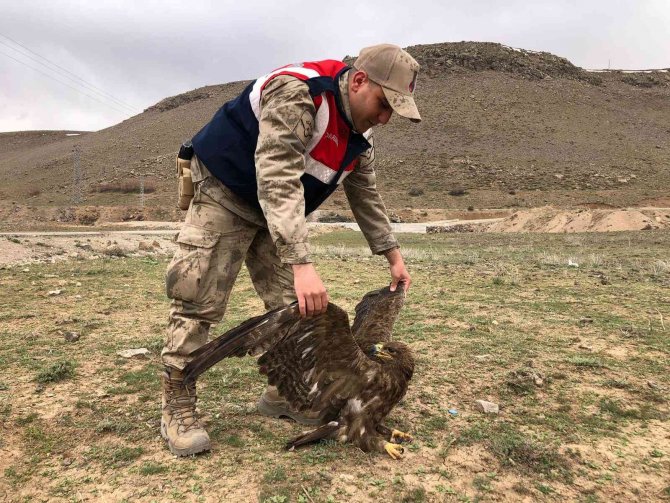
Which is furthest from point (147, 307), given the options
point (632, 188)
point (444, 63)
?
point (444, 63)

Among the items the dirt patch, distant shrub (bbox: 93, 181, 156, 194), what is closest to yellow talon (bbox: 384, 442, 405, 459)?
the dirt patch

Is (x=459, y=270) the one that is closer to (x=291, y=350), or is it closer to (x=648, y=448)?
(x=648, y=448)

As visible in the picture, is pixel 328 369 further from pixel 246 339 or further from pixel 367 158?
pixel 367 158

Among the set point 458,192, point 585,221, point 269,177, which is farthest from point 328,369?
point 458,192

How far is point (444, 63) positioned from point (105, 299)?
77266 millimetres

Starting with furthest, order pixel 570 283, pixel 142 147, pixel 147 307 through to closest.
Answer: pixel 142 147
pixel 570 283
pixel 147 307

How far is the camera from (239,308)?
22.6 feet

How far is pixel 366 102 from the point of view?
268cm

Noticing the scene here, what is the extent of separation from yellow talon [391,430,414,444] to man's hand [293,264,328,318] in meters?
1.04

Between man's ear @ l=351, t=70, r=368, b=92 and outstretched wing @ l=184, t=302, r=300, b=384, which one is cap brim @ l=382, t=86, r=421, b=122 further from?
outstretched wing @ l=184, t=302, r=300, b=384

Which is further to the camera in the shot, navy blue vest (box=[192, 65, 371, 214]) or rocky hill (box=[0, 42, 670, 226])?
rocky hill (box=[0, 42, 670, 226])

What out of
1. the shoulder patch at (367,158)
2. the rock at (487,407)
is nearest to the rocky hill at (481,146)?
the shoulder patch at (367,158)

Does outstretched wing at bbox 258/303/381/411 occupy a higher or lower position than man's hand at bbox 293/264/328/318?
lower

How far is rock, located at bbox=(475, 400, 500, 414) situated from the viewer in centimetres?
348
